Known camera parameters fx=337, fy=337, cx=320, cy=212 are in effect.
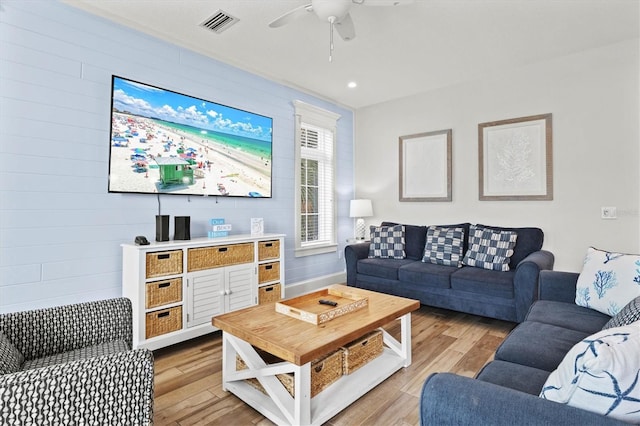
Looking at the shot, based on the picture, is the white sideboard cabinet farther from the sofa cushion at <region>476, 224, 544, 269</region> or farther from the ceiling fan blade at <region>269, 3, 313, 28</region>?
the sofa cushion at <region>476, 224, 544, 269</region>

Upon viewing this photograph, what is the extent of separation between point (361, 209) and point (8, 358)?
3979mm

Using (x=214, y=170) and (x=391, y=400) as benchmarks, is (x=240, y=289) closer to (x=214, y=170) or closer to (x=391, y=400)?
(x=214, y=170)

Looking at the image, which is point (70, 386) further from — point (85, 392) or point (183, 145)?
point (183, 145)

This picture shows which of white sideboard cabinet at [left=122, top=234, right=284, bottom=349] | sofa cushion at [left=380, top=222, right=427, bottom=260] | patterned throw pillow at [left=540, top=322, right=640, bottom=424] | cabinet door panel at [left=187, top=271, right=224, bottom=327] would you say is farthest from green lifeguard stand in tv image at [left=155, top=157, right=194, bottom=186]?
patterned throw pillow at [left=540, top=322, right=640, bottom=424]

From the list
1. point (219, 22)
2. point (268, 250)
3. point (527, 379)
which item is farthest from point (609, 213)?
point (219, 22)

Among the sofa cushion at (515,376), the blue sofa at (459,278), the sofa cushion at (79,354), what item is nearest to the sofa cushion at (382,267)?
the blue sofa at (459,278)

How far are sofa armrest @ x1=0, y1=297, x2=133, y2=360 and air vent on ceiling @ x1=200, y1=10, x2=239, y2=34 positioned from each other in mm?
2267

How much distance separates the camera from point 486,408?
36.0 inches

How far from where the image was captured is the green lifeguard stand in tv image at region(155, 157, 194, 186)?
302cm

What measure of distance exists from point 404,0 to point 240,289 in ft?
8.57

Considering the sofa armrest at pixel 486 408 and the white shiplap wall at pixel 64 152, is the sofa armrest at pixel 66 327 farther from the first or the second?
the sofa armrest at pixel 486 408

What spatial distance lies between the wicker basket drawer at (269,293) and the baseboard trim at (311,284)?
614 millimetres

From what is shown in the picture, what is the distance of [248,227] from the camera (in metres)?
3.73

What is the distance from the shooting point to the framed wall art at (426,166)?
14.2 ft
